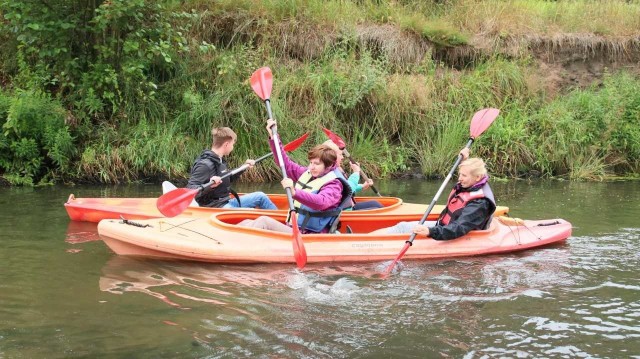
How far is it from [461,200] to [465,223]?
0.19 meters

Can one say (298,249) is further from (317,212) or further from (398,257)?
(398,257)

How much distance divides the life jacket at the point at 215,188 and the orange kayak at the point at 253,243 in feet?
1.95

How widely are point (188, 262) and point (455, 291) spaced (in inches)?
75.5

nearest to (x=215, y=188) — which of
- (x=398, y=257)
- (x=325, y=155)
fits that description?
(x=325, y=155)

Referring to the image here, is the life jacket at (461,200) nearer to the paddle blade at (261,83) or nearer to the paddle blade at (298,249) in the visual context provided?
the paddle blade at (298,249)

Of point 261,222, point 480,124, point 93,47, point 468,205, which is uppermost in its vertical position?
point 93,47

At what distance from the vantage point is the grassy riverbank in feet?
29.9

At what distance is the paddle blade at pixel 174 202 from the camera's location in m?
5.34

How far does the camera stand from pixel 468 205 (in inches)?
217

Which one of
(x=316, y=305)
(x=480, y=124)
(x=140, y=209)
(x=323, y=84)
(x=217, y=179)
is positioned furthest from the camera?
(x=323, y=84)

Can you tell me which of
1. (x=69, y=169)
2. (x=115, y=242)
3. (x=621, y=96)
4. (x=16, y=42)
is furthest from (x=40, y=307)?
(x=621, y=96)

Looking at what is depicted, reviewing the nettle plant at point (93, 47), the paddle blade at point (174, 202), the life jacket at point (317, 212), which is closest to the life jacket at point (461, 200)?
the life jacket at point (317, 212)

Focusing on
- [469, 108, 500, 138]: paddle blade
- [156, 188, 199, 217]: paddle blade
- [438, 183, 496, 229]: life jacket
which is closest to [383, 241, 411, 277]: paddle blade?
[438, 183, 496, 229]: life jacket

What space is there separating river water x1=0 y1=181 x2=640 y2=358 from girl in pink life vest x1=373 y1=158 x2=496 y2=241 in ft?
0.77
